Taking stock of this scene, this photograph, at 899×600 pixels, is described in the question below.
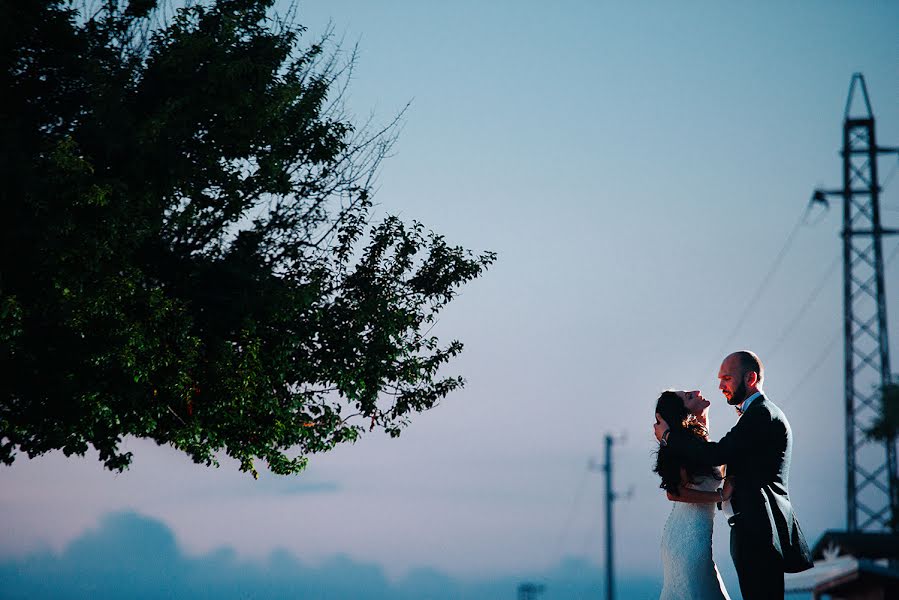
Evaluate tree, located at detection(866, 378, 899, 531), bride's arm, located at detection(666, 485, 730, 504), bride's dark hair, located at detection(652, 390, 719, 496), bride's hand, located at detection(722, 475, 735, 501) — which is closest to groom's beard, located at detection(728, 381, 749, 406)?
bride's hand, located at detection(722, 475, 735, 501)

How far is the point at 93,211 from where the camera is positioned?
13.0m

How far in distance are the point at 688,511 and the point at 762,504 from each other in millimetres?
1073

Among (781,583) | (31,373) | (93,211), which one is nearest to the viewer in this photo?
(781,583)

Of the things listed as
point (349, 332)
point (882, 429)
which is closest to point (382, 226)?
point (349, 332)

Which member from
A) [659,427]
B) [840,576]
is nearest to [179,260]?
[659,427]

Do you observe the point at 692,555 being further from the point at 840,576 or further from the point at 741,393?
the point at 840,576

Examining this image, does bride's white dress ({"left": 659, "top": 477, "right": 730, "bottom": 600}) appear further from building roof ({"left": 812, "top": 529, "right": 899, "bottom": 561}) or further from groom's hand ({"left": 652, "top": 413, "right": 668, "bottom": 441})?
building roof ({"left": 812, "top": 529, "right": 899, "bottom": 561})

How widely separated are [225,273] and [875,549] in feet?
72.2

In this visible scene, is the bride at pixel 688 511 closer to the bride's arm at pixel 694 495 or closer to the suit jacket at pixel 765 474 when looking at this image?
the bride's arm at pixel 694 495

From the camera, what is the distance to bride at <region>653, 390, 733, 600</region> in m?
8.05

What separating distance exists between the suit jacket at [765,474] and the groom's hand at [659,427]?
0.78 metres

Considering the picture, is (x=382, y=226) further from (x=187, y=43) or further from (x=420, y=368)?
(x=187, y=43)

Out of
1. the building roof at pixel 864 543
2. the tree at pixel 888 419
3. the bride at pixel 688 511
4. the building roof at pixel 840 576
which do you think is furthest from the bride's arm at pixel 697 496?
the tree at pixel 888 419

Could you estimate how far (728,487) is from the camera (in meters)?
7.59
